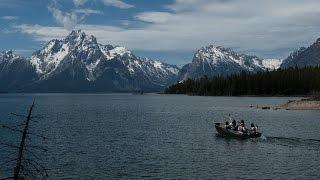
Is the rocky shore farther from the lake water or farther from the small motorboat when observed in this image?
the small motorboat

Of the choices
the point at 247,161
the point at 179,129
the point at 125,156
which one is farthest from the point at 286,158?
the point at 179,129

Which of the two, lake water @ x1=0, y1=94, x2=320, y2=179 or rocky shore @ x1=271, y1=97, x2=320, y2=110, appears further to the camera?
rocky shore @ x1=271, y1=97, x2=320, y2=110

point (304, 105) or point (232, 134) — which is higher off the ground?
point (304, 105)

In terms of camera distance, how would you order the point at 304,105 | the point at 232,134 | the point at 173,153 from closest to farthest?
the point at 173,153 < the point at 232,134 < the point at 304,105

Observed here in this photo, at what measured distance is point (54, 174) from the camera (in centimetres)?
5784

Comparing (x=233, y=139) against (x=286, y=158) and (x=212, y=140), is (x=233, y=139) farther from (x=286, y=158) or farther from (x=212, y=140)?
(x=286, y=158)

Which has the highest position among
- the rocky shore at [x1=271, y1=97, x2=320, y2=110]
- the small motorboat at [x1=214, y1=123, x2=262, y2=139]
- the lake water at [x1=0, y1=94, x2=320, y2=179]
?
the rocky shore at [x1=271, y1=97, x2=320, y2=110]

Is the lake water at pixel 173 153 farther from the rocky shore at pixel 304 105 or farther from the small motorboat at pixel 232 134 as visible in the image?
the rocky shore at pixel 304 105

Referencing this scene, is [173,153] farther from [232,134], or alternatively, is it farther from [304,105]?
[304,105]

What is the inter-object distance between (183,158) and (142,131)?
38.7m

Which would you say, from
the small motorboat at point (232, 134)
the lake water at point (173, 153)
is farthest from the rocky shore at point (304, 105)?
the small motorboat at point (232, 134)

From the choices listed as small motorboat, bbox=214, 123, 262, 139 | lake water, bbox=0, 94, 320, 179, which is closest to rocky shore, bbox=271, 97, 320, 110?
lake water, bbox=0, 94, 320, 179

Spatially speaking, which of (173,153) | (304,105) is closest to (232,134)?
(173,153)

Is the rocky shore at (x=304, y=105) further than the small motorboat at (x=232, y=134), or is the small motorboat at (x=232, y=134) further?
the rocky shore at (x=304, y=105)
